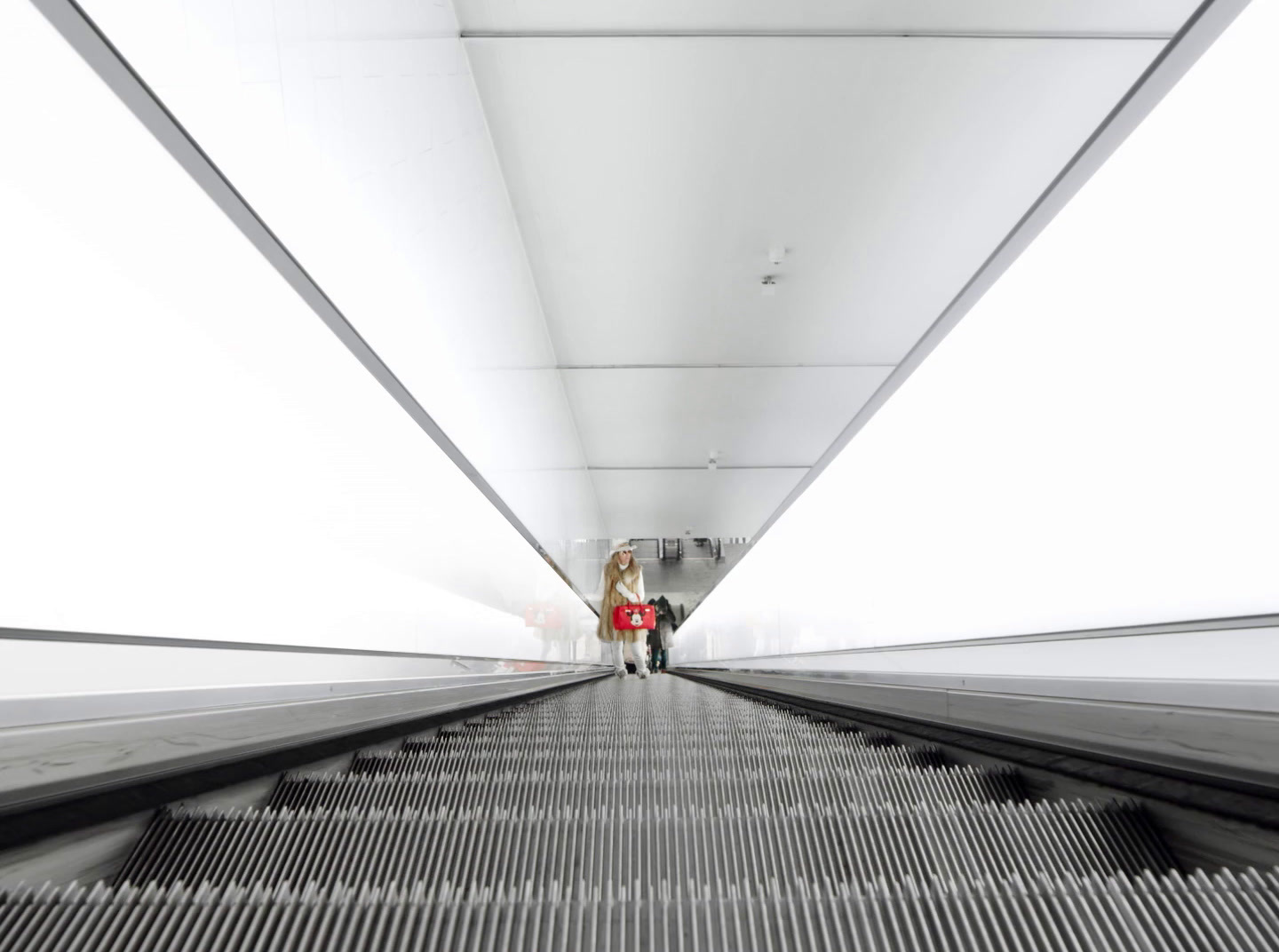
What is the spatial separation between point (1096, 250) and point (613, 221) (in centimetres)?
441

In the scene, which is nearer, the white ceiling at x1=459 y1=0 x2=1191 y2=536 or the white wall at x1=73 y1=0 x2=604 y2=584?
the white wall at x1=73 y1=0 x2=604 y2=584

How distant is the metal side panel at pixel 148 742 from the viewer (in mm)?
1165

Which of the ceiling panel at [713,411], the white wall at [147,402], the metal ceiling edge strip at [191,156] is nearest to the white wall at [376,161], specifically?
the metal ceiling edge strip at [191,156]

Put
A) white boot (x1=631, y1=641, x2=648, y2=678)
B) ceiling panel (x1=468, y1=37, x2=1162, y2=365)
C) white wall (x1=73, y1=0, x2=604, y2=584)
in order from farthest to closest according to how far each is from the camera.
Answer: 1. white boot (x1=631, y1=641, x2=648, y2=678)
2. ceiling panel (x1=468, y1=37, x2=1162, y2=365)
3. white wall (x1=73, y1=0, x2=604, y2=584)

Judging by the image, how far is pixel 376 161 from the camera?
11.2ft

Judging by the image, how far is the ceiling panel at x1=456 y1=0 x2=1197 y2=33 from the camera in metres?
4.09

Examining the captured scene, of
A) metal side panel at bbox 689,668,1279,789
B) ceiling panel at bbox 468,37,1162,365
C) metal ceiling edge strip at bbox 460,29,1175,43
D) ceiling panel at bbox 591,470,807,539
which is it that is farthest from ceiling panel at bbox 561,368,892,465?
metal side panel at bbox 689,668,1279,789

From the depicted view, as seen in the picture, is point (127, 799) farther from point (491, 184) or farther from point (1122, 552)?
point (491, 184)

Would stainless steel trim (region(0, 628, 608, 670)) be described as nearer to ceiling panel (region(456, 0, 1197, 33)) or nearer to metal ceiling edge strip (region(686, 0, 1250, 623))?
metal ceiling edge strip (region(686, 0, 1250, 623))

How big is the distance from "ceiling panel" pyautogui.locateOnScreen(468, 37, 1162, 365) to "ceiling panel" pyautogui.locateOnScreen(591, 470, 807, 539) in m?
6.39

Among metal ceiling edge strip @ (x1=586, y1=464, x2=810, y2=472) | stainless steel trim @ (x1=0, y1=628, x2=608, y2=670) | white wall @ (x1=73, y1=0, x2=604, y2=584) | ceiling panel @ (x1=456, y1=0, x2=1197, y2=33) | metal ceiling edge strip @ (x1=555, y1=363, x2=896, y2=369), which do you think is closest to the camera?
stainless steel trim @ (x1=0, y1=628, x2=608, y2=670)

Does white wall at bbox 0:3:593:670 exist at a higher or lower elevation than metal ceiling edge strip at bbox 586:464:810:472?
lower

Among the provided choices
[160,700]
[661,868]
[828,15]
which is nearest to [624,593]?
[828,15]

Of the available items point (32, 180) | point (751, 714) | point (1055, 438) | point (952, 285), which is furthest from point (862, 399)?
point (32, 180)
